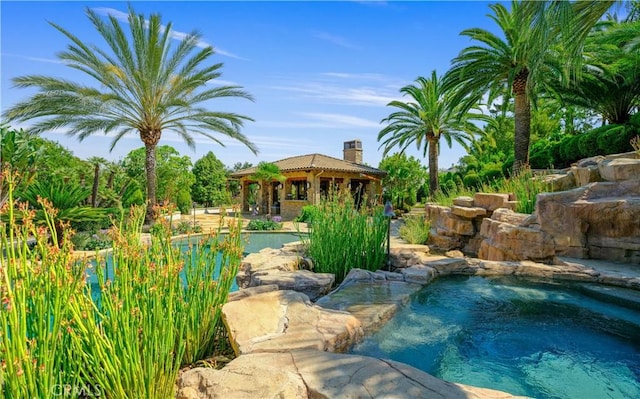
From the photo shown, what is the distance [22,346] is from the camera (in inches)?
52.3

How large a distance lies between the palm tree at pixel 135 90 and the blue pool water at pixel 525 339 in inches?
345

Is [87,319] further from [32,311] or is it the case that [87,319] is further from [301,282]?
[301,282]

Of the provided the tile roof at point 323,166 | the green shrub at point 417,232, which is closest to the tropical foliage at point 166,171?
the tile roof at point 323,166

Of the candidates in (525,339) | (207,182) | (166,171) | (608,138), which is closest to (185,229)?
(525,339)

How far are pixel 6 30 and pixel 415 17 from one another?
774 centimetres

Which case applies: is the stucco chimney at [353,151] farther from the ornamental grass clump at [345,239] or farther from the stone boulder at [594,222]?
the ornamental grass clump at [345,239]

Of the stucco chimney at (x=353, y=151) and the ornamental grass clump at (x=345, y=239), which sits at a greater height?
the stucco chimney at (x=353, y=151)

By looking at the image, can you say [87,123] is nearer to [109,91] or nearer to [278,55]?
[109,91]

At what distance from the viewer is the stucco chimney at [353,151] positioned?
975 inches

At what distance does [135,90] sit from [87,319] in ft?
41.0

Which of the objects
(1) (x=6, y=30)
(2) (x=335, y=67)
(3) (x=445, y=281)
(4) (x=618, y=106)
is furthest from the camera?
(4) (x=618, y=106)

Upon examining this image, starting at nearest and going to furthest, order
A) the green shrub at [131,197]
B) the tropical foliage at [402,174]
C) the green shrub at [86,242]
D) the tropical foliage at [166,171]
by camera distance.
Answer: the green shrub at [86,242], the green shrub at [131,197], the tropical foliage at [166,171], the tropical foliage at [402,174]

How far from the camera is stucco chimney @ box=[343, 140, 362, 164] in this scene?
81.3 ft

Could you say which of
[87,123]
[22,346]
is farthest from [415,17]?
[87,123]
